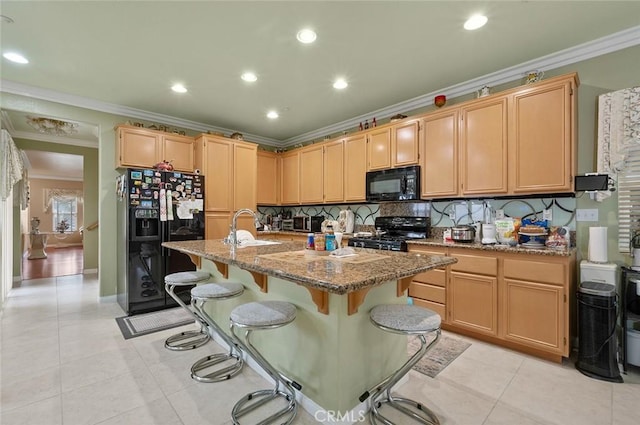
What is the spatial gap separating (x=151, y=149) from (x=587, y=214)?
488 centimetres

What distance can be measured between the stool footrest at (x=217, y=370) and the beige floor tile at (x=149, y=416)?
1.03 ft

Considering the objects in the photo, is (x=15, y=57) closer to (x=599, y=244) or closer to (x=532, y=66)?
(x=532, y=66)

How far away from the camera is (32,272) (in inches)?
224

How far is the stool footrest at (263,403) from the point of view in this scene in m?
1.64

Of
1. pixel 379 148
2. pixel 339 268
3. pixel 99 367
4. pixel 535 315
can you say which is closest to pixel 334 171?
pixel 379 148

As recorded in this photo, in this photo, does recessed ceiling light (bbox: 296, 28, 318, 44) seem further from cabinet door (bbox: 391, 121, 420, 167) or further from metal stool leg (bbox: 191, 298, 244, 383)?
metal stool leg (bbox: 191, 298, 244, 383)

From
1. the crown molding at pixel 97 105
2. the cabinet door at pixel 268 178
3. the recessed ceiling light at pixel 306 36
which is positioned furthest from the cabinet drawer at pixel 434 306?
the crown molding at pixel 97 105

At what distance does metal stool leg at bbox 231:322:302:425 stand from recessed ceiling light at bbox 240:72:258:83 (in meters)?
2.47

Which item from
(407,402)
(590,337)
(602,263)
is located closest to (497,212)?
(602,263)

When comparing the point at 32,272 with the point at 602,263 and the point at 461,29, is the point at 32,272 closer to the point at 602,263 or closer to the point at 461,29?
the point at 461,29

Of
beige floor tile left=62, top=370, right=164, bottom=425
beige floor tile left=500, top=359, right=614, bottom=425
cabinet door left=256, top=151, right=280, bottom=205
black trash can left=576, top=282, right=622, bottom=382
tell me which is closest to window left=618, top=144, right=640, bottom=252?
black trash can left=576, top=282, right=622, bottom=382

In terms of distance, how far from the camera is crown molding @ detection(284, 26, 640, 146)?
2.35 metres

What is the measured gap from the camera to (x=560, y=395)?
1892 mm

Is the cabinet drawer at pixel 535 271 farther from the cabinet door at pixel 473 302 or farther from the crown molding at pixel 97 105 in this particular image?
the crown molding at pixel 97 105
